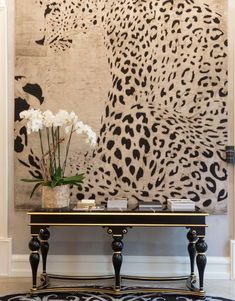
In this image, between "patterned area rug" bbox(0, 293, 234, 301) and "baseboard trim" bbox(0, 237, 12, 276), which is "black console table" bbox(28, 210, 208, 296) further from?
"baseboard trim" bbox(0, 237, 12, 276)

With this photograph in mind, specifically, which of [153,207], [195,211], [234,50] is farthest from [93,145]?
[234,50]

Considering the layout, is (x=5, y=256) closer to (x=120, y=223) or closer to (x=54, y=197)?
(x=54, y=197)

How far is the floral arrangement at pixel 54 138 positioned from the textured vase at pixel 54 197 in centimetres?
4

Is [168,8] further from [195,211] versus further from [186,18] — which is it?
[195,211]

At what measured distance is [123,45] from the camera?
3736 mm

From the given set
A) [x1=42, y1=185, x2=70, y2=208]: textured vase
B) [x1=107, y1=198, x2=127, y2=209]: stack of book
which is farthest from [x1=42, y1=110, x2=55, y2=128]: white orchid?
[x1=107, y1=198, x2=127, y2=209]: stack of book

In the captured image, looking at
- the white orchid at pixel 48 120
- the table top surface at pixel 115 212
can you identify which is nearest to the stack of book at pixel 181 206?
the table top surface at pixel 115 212

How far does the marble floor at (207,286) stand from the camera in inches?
129

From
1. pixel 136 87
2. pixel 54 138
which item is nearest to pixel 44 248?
pixel 54 138

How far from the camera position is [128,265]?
369 centimetres

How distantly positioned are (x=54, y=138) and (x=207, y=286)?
2021mm

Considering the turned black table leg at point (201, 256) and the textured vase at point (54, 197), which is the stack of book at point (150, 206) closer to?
the turned black table leg at point (201, 256)

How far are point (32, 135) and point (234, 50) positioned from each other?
2182 millimetres

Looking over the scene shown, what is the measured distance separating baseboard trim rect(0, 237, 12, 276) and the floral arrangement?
0.61m
